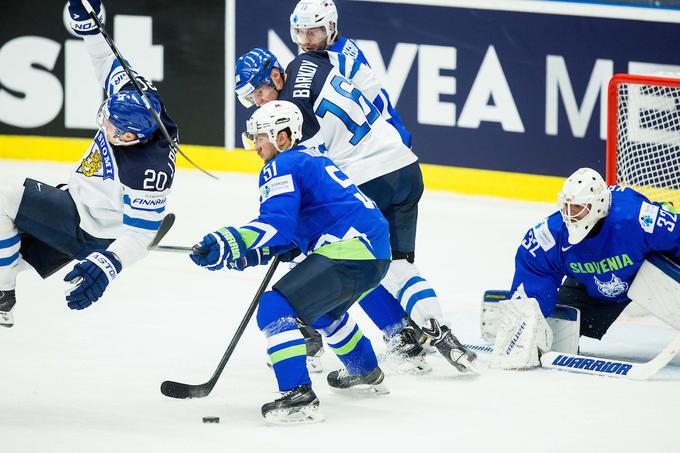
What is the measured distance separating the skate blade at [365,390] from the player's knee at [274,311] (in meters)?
0.61

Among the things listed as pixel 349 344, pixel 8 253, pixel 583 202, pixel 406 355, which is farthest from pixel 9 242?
pixel 583 202

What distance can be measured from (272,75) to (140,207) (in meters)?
0.73

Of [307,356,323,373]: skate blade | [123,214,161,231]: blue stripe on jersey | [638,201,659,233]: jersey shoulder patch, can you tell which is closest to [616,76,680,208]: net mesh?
[638,201,659,233]: jersey shoulder patch

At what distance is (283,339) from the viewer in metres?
4.31

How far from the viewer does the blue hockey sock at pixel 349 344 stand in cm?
473

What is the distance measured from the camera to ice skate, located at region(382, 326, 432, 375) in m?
5.15

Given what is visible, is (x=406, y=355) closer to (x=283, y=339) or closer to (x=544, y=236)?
(x=544, y=236)

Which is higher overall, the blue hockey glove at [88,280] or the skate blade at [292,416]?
the blue hockey glove at [88,280]

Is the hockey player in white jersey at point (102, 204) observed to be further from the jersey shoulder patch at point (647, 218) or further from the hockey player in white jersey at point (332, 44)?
the jersey shoulder patch at point (647, 218)

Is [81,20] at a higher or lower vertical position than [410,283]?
higher

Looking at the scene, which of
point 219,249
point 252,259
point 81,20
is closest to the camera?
point 219,249

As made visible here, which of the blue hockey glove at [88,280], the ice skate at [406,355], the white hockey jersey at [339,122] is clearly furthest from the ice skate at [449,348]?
the blue hockey glove at [88,280]

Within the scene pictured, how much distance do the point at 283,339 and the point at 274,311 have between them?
92mm

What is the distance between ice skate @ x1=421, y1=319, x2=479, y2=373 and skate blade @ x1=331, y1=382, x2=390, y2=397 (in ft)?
0.93
